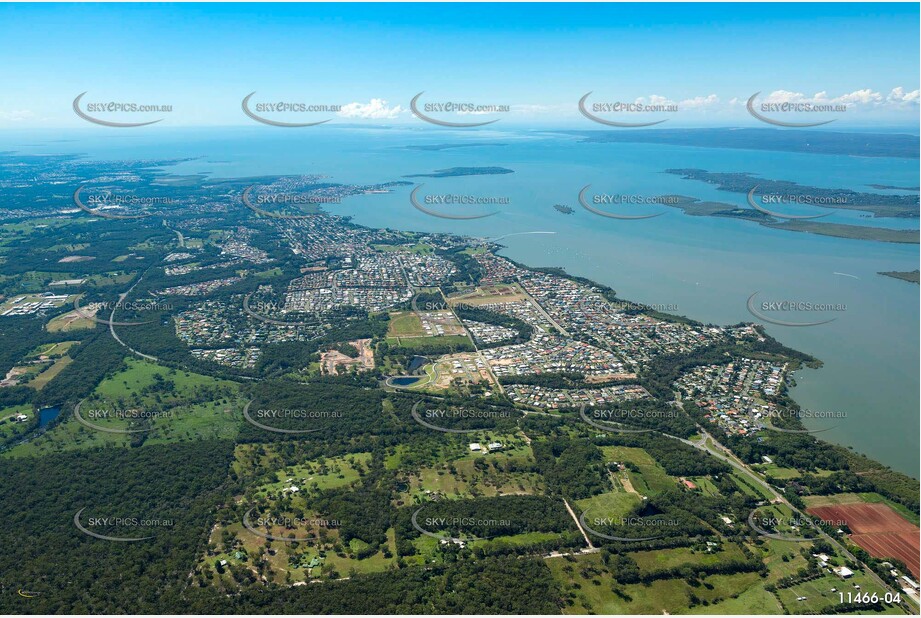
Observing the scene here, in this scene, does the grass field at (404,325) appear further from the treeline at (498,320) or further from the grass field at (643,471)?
the grass field at (643,471)

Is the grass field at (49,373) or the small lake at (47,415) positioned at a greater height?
the grass field at (49,373)

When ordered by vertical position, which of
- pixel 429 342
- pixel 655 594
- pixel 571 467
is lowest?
pixel 655 594

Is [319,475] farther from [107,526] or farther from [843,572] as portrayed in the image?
[843,572]

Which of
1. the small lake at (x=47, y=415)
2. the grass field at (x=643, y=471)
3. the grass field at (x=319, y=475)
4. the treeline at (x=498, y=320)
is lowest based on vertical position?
the small lake at (x=47, y=415)

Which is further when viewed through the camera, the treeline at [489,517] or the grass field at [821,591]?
the treeline at [489,517]

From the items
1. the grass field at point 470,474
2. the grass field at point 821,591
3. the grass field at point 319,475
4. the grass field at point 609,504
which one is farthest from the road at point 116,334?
the grass field at point 821,591

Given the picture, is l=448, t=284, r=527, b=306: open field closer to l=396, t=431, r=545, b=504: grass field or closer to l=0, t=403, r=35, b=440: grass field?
l=396, t=431, r=545, b=504: grass field

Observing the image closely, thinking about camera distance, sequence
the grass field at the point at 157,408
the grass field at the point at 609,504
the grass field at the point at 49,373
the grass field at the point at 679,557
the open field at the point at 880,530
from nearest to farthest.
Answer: the grass field at the point at 679,557
the open field at the point at 880,530
the grass field at the point at 609,504
the grass field at the point at 157,408
the grass field at the point at 49,373

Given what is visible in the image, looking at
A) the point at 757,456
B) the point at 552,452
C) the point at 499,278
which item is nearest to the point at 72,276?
the point at 499,278

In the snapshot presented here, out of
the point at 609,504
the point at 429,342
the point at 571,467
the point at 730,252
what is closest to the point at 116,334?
the point at 429,342
